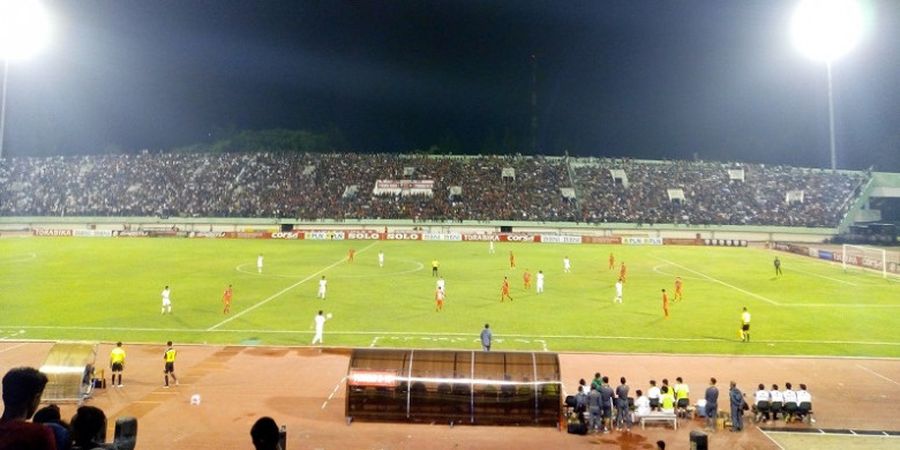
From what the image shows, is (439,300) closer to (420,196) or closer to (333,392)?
(333,392)

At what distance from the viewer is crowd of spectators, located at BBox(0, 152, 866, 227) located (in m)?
82.2

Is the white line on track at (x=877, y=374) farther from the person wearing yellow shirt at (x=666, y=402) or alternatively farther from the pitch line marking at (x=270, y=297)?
the pitch line marking at (x=270, y=297)

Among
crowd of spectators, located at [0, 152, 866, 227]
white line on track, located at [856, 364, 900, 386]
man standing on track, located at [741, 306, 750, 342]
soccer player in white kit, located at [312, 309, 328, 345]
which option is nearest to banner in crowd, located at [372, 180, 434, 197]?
crowd of spectators, located at [0, 152, 866, 227]

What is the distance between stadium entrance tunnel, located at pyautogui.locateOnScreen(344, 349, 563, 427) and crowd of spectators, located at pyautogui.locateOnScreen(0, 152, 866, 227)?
65130 mm

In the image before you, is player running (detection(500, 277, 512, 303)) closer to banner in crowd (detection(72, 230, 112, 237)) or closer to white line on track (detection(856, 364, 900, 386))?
white line on track (detection(856, 364, 900, 386))

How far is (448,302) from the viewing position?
33594 mm

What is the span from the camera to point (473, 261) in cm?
5375

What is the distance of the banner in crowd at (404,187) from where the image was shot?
288 ft

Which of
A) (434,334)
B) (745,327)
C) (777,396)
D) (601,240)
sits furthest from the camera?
(601,240)

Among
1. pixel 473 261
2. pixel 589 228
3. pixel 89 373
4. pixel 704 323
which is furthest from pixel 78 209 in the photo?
pixel 704 323

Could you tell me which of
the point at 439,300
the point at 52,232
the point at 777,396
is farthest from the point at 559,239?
the point at 52,232

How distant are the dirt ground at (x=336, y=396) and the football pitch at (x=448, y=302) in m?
1.86

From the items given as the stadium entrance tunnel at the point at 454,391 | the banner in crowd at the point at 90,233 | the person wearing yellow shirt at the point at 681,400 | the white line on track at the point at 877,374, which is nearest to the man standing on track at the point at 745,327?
the white line on track at the point at 877,374

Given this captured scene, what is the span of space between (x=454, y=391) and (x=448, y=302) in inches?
680
